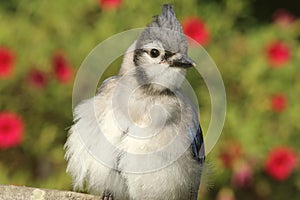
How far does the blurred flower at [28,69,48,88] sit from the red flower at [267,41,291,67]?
173 centimetres

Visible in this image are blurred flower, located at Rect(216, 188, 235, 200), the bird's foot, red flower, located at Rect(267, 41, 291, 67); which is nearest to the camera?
the bird's foot

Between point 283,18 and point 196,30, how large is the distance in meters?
1.15

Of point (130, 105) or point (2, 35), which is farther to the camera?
point (2, 35)

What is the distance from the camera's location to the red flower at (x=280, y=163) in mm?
5930

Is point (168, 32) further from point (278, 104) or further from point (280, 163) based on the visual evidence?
point (278, 104)

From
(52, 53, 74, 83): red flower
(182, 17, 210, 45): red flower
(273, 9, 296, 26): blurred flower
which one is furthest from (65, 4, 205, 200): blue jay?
(273, 9, 296, 26): blurred flower

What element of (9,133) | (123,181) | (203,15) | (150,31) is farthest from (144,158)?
(203,15)

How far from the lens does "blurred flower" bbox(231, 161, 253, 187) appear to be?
6.01 meters

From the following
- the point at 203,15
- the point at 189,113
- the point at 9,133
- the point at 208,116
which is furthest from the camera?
the point at 203,15

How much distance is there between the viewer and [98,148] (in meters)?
4.26

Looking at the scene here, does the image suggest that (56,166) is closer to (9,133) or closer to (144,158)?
(9,133)

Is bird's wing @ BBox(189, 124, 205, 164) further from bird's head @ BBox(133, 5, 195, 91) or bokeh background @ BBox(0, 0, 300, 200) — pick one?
bokeh background @ BBox(0, 0, 300, 200)

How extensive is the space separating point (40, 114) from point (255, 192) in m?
1.72

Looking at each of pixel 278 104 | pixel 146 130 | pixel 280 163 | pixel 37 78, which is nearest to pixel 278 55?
pixel 278 104
